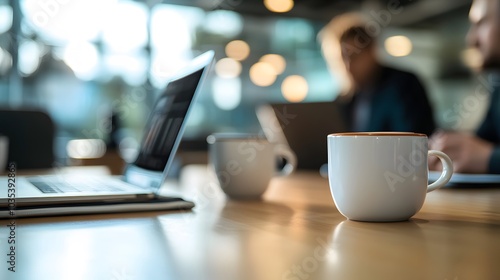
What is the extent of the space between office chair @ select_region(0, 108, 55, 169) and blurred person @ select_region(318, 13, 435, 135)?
170cm

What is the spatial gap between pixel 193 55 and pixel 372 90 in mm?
3504

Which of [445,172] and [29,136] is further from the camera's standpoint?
[29,136]

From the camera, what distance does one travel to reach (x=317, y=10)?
6.51 meters

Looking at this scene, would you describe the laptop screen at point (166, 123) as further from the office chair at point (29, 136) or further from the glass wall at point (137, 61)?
the glass wall at point (137, 61)

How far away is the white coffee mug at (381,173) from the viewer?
1.81 feet

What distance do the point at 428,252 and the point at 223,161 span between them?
471 mm

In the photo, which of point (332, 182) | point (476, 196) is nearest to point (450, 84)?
point (476, 196)

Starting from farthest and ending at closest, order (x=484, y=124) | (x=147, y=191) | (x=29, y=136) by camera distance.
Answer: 1. (x=29, y=136)
2. (x=484, y=124)
3. (x=147, y=191)

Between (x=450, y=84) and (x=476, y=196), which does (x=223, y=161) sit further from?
(x=450, y=84)

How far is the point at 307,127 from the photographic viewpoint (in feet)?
5.28

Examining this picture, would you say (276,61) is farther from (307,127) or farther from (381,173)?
(381,173)

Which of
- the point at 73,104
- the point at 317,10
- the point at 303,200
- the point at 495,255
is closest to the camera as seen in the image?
the point at 495,255

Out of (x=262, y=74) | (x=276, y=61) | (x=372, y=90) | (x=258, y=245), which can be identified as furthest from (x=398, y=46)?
(x=258, y=245)

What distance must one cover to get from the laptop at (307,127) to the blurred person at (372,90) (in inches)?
37.2
